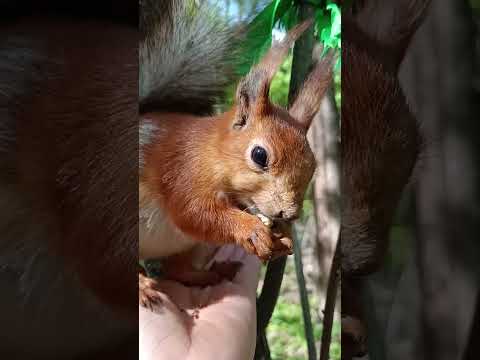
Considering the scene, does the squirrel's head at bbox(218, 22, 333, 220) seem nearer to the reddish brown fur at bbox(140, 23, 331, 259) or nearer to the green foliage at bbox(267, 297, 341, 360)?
the reddish brown fur at bbox(140, 23, 331, 259)

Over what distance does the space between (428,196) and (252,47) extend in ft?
1.55

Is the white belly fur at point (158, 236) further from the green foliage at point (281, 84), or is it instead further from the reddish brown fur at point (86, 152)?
the green foliage at point (281, 84)

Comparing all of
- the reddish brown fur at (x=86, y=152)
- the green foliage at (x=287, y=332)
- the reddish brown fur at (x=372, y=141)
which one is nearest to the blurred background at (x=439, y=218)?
the reddish brown fur at (x=372, y=141)

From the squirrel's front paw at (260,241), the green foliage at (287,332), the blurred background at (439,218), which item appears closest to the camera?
the squirrel's front paw at (260,241)

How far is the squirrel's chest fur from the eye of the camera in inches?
33.2

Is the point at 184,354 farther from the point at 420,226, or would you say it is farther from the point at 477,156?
the point at 477,156

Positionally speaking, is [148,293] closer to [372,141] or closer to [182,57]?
[182,57]

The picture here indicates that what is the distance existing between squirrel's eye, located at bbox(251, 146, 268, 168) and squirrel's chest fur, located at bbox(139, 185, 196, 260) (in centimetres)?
16

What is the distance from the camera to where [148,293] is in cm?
86

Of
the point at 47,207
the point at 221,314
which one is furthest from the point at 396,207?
the point at 47,207

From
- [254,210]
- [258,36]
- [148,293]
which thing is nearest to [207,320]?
[148,293]

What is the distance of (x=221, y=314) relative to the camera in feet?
2.88

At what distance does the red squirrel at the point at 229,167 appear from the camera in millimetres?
801

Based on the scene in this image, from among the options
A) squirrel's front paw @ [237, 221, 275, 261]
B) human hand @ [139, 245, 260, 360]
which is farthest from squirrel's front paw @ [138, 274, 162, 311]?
squirrel's front paw @ [237, 221, 275, 261]
